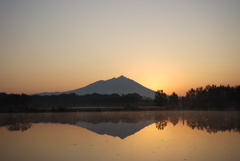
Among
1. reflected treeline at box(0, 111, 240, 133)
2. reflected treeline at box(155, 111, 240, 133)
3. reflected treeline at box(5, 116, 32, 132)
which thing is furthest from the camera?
reflected treeline at box(0, 111, 240, 133)

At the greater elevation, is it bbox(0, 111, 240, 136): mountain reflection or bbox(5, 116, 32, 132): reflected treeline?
bbox(0, 111, 240, 136): mountain reflection

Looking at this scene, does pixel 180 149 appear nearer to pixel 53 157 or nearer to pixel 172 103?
pixel 53 157

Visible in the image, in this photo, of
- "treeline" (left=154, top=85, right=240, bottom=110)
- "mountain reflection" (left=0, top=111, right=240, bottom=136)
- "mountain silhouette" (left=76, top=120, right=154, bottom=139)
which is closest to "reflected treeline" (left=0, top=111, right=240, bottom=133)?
"mountain reflection" (left=0, top=111, right=240, bottom=136)

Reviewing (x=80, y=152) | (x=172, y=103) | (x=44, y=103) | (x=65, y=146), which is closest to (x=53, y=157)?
(x=80, y=152)

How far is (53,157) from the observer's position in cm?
1391

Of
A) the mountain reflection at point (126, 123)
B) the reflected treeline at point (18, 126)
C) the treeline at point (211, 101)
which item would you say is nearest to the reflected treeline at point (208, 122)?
the mountain reflection at point (126, 123)

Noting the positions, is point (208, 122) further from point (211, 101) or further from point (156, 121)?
point (211, 101)

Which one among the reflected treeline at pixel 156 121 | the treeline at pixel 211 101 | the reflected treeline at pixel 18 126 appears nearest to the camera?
the reflected treeline at pixel 18 126

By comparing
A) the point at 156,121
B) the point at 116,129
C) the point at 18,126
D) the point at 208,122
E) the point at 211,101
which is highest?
the point at 211,101

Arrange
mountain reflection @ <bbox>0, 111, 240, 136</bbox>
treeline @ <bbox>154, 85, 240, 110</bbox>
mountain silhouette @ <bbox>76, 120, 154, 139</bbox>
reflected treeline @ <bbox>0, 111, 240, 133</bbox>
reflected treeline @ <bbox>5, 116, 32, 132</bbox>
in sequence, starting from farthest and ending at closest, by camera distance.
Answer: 1. treeline @ <bbox>154, 85, 240, 110</bbox>
2. reflected treeline @ <bbox>0, 111, 240, 133</bbox>
3. reflected treeline @ <bbox>5, 116, 32, 132</bbox>
4. mountain reflection @ <bbox>0, 111, 240, 136</bbox>
5. mountain silhouette @ <bbox>76, 120, 154, 139</bbox>

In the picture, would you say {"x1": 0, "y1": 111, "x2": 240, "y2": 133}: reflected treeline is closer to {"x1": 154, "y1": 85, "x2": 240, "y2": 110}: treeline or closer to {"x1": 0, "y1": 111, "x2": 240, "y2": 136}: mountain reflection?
{"x1": 0, "y1": 111, "x2": 240, "y2": 136}: mountain reflection

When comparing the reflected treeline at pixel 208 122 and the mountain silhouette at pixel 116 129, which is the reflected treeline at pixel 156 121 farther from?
the mountain silhouette at pixel 116 129

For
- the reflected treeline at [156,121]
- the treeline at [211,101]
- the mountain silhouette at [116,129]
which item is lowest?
the mountain silhouette at [116,129]

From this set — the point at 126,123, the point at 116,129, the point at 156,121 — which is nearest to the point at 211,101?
the point at 156,121
